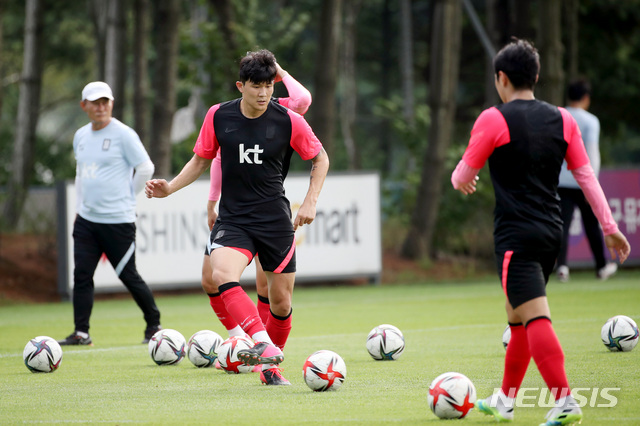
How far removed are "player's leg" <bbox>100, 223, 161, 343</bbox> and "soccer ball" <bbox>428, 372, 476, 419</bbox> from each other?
5.22 metres

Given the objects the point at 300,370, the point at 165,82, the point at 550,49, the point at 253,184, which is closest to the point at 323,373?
the point at 300,370

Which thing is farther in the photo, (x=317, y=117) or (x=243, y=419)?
(x=317, y=117)

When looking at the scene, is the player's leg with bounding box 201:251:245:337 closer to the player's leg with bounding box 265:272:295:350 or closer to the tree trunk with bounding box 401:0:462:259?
the player's leg with bounding box 265:272:295:350

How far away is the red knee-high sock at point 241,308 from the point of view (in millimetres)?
7168

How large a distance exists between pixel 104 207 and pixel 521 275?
593 centimetres

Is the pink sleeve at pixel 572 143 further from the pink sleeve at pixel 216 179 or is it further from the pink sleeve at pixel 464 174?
the pink sleeve at pixel 216 179

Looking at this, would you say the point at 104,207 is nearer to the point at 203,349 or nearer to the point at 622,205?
the point at 203,349

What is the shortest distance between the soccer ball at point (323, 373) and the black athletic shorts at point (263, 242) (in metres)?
0.76

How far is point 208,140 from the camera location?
24.8 ft

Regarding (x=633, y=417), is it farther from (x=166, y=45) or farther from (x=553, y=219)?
(x=166, y=45)

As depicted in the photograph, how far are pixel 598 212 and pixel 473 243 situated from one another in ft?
→ 56.2

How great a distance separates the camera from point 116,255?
10609 millimetres

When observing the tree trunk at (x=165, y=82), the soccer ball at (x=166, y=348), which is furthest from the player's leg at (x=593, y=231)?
the tree trunk at (x=165, y=82)

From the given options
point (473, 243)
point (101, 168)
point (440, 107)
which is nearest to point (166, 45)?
point (440, 107)
